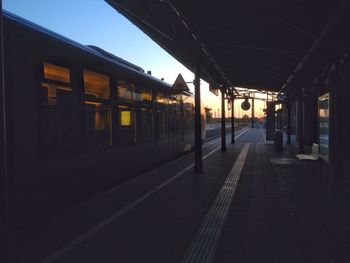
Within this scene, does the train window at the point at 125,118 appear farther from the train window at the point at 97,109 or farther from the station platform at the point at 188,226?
Answer: the station platform at the point at 188,226

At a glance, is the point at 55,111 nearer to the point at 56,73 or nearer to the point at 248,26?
the point at 56,73

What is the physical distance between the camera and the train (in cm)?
625

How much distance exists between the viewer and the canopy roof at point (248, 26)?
8.85m

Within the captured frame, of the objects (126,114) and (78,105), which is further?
(126,114)

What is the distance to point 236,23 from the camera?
432 inches

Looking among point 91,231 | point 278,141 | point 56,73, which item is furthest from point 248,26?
point 278,141

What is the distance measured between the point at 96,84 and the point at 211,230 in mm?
3561

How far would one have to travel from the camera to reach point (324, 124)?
1012 cm

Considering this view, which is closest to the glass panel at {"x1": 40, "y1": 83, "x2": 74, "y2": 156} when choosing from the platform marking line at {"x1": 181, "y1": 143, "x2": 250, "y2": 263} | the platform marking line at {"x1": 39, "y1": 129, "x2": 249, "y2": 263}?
the platform marking line at {"x1": 39, "y1": 129, "x2": 249, "y2": 263}

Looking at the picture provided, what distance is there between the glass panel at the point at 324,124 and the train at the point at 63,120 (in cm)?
383

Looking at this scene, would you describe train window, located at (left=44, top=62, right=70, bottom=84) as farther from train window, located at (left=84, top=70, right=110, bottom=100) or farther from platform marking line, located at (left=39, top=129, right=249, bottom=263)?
platform marking line, located at (left=39, top=129, right=249, bottom=263)

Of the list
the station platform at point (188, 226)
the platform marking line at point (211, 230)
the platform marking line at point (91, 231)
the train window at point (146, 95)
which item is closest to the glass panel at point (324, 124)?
the station platform at point (188, 226)

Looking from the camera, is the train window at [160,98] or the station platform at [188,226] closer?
the station platform at [188,226]

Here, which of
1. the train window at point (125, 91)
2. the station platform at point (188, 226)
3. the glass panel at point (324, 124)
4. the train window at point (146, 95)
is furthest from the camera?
the train window at point (146, 95)
